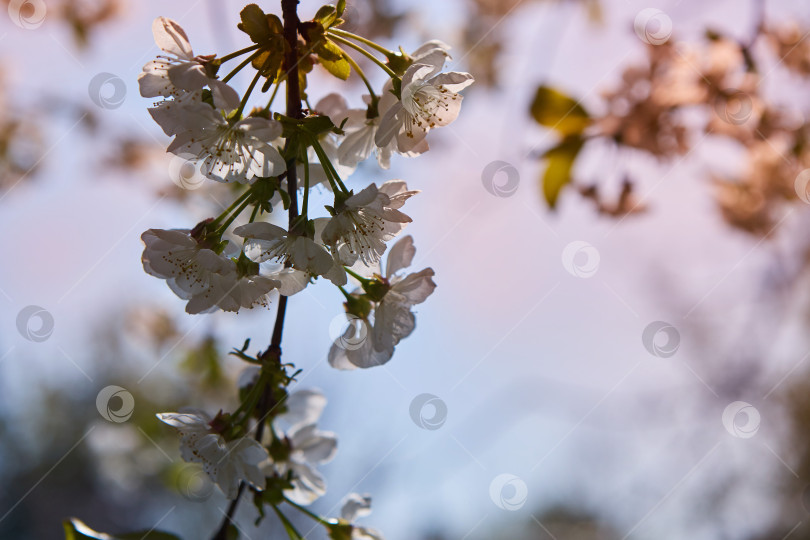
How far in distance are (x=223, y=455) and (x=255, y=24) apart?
374mm

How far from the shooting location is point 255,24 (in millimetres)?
486

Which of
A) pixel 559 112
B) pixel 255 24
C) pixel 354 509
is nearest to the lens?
pixel 255 24

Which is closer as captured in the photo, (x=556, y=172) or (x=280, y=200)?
(x=280, y=200)

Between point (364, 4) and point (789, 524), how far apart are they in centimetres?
303

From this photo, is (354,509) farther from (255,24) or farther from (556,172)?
(556,172)

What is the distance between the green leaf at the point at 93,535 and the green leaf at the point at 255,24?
0.46 meters

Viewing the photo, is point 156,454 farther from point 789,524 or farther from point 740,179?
point 789,524

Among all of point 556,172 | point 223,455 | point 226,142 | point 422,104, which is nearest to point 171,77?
point 226,142

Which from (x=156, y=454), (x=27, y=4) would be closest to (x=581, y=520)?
(x=156, y=454)

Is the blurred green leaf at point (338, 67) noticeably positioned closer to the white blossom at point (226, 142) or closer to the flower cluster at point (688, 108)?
the white blossom at point (226, 142)

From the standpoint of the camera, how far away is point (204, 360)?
1.35m

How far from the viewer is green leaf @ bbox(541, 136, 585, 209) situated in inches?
41.7

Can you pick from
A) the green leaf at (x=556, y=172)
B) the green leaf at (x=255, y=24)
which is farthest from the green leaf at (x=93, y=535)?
the green leaf at (x=556, y=172)

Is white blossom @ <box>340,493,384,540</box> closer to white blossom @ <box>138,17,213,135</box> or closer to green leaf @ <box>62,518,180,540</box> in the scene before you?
green leaf @ <box>62,518,180,540</box>
